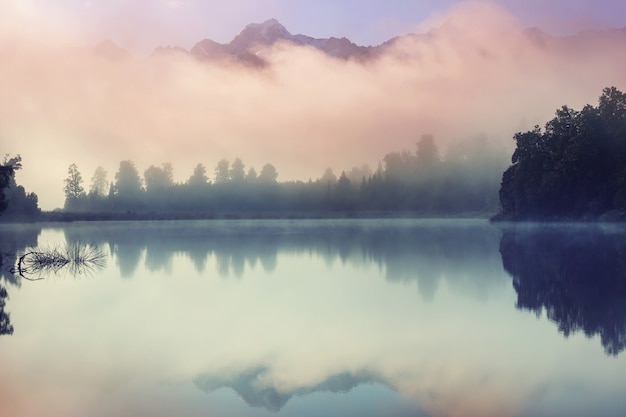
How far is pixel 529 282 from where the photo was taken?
1758cm

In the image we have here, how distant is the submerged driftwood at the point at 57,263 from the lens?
22.7 meters

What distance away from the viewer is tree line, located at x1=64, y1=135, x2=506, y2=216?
109m

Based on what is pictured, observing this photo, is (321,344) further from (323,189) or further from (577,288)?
(323,189)

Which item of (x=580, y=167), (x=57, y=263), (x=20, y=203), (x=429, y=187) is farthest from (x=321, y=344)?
(x=429, y=187)

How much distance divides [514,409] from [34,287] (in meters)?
15.5

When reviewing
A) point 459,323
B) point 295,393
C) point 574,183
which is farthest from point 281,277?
point 574,183

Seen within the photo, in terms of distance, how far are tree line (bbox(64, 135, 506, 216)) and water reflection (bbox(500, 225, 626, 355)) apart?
7732cm

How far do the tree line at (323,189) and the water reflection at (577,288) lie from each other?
7732 cm

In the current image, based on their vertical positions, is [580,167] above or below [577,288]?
above


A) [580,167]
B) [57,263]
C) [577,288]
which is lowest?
[577,288]

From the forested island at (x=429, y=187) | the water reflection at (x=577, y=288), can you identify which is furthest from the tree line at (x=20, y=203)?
the water reflection at (x=577, y=288)

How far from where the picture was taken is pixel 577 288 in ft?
52.5

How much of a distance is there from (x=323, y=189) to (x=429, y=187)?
1078 inches

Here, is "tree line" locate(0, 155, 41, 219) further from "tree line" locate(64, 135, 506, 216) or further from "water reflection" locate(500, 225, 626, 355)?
"water reflection" locate(500, 225, 626, 355)
